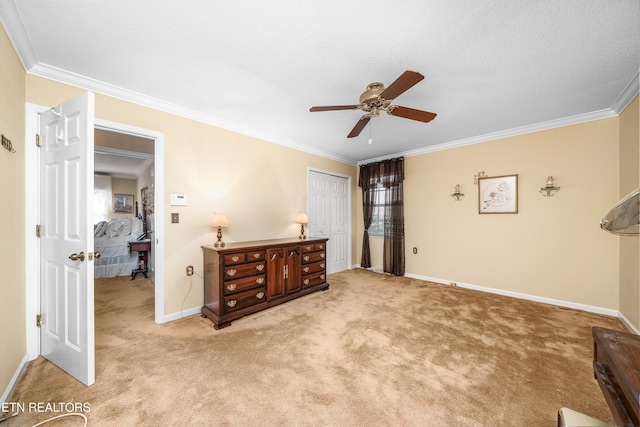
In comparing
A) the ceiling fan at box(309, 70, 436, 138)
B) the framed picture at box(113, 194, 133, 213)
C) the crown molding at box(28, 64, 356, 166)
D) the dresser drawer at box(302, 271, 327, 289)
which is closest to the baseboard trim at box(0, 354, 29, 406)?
the crown molding at box(28, 64, 356, 166)

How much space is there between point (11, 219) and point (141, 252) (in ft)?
11.1

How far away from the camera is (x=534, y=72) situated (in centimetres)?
206

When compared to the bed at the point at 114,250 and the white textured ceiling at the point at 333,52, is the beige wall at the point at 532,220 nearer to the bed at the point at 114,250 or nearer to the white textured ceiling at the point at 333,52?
the white textured ceiling at the point at 333,52

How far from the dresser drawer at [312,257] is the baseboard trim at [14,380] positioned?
2.62 metres

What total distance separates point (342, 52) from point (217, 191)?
2.18m

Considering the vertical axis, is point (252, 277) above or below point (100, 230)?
below

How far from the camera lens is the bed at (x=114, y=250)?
4370 millimetres

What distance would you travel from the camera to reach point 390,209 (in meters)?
4.64

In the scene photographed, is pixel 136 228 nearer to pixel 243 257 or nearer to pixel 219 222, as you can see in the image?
pixel 219 222

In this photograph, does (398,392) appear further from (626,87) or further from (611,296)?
(626,87)

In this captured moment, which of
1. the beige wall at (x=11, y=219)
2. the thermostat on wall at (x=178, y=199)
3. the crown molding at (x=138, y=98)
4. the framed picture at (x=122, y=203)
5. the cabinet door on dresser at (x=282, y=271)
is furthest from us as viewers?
the framed picture at (x=122, y=203)

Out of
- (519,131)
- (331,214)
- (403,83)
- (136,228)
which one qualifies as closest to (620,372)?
(403,83)

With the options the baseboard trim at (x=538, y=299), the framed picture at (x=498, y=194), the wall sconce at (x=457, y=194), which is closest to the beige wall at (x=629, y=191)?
the baseboard trim at (x=538, y=299)

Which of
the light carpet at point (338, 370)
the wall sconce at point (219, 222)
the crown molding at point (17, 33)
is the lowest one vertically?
the light carpet at point (338, 370)
